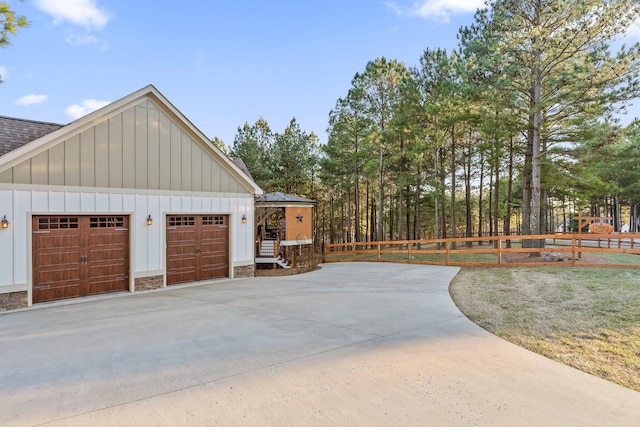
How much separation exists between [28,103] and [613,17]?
904 inches

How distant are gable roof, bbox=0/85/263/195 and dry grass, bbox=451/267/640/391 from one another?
7.68 meters

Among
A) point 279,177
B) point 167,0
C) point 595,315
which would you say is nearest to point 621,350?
point 595,315

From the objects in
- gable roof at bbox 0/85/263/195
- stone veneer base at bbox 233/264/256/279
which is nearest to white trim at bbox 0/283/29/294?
gable roof at bbox 0/85/263/195

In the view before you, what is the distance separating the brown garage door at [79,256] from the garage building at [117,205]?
2 cm

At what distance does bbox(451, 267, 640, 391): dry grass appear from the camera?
4.10m

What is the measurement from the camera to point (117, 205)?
346 inches

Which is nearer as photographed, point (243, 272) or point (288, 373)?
point (288, 373)

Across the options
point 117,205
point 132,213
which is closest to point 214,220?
point 132,213

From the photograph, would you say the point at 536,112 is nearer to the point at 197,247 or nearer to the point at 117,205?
the point at 197,247

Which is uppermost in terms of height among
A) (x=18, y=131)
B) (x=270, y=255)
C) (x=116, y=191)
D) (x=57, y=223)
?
(x=18, y=131)

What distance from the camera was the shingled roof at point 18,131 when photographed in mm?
7953

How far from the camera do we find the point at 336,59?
837 inches

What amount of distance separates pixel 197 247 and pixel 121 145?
3486mm

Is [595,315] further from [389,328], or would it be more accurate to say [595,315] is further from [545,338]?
[389,328]
